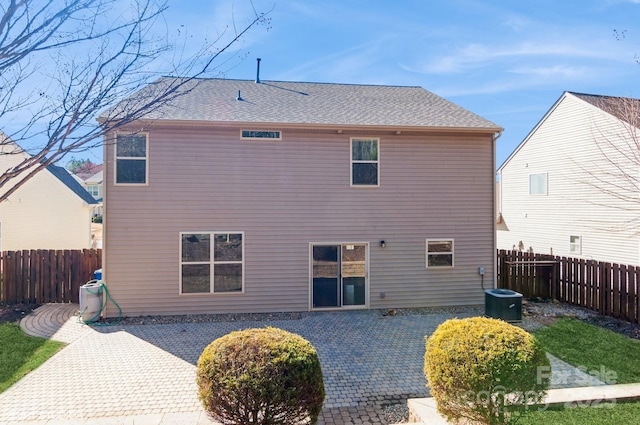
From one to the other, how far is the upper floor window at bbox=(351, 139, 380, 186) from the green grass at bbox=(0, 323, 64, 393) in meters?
7.92

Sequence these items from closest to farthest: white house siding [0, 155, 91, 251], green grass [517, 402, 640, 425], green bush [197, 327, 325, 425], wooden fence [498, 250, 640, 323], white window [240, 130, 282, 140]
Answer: green bush [197, 327, 325, 425], green grass [517, 402, 640, 425], wooden fence [498, 250, 640, 323], white window [240, 130, 282, 140], white house siding [0, 155, 91, 251]

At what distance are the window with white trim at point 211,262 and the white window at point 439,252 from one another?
17.9 feet

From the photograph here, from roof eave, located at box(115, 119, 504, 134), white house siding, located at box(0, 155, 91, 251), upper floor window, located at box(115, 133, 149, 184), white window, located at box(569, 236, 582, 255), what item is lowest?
white window, located at box(569, 236, 582, 255)

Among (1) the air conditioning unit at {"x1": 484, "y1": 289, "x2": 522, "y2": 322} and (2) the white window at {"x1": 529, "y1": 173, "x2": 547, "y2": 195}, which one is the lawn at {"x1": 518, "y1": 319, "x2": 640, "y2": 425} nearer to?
(1) the air conditioning unit at {"x1": 484, "y1": 289, "x2": 522, "y2": 322}

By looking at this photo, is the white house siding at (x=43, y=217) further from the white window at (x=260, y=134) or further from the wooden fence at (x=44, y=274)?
the white window at (x=260, y=134)

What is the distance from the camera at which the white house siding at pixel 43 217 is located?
14055 millimetres

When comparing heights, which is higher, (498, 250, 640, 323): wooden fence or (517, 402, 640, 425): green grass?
(498, 250, 640, 323): wooden fence

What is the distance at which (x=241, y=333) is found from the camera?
153 inches

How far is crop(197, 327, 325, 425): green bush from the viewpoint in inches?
134

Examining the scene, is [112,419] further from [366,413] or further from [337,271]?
[337,271]

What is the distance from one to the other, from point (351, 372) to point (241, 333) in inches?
115

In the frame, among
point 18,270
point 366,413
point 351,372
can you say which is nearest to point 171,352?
point 351,372

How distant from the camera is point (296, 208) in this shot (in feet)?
32.8

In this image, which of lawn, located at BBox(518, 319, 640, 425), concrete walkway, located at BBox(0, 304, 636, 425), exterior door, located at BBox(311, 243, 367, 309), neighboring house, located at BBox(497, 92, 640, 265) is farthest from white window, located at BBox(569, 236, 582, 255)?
exterior door, located at BBox(311, 243, 367, 309)
